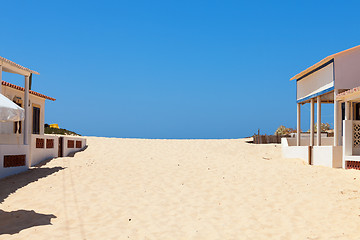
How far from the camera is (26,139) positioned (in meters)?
15.1

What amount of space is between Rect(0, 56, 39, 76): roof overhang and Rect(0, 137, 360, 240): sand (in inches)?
172

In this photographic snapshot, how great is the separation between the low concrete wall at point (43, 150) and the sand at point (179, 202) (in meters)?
1.28

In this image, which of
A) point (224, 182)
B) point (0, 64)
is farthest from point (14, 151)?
point (224, 182)

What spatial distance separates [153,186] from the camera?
11531mm

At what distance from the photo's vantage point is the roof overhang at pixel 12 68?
1387 cm

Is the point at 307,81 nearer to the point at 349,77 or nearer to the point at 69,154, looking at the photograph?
the point at 349,77

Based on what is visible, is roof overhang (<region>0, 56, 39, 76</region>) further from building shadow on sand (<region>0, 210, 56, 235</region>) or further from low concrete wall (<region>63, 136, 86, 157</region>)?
building shadow on sand (<region>0, 210, 56, 235</region>)

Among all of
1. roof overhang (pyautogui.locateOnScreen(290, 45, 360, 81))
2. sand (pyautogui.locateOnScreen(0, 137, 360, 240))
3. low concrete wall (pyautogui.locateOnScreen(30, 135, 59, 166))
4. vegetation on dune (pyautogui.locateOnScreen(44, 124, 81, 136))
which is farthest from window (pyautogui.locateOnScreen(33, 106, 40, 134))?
roof overhang (pyautogui.locateOnScreen(290, 45, 360, 81))

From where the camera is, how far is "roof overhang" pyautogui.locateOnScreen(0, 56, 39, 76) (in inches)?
546

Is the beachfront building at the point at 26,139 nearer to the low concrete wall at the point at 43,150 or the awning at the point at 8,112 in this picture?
the low concrete wall at the point at 43,150

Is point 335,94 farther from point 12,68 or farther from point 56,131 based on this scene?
point 56,131

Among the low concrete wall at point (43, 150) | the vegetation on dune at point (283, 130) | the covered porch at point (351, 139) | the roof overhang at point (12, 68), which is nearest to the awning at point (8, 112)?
the roof overhang at point (12, 68)

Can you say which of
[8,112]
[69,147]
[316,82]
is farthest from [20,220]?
[316,82]

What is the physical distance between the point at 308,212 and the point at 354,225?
4.01 ft
